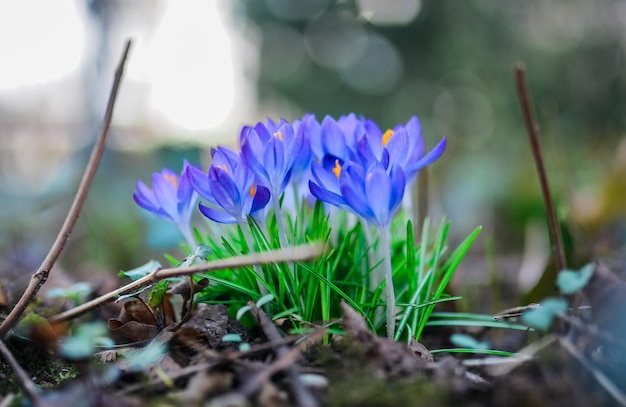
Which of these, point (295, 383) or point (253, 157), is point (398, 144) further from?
point (295, 383)

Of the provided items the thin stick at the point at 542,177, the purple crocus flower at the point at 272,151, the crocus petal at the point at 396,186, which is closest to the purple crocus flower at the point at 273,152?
the purple crocus flower at the point at 272,151

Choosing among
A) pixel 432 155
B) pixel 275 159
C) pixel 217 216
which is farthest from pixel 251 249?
pixel 432 155

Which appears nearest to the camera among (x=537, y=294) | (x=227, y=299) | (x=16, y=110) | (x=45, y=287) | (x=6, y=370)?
(x=6, y=370)

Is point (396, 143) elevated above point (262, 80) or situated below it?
below

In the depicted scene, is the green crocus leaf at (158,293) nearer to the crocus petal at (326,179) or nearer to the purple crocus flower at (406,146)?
the crocus petal at (326,179)

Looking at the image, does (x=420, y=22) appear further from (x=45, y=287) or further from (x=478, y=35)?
(x=45, y=287)

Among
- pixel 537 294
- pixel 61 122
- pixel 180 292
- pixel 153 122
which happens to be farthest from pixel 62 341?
pixel 153 122

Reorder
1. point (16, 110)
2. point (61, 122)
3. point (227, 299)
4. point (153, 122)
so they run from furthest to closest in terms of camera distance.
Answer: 1. point (153, 122)
2. point (61, 122)
3. point (16, 110)
4. point (227, 299)
